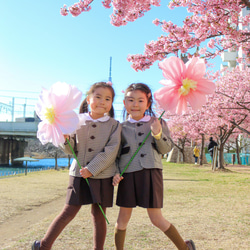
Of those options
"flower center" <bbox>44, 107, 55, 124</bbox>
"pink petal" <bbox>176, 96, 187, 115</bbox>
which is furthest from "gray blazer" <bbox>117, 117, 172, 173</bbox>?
"flower center" <bbox>44, 107, 55, 124</bbox>

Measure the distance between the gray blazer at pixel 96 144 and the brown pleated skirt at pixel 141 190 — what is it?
0.17 metres

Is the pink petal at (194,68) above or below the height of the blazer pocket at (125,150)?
above

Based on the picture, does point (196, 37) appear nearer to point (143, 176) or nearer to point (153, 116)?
point (153, 116)

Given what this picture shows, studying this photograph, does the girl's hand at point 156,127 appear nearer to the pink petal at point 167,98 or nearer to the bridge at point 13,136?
the pink petal at point 167,98

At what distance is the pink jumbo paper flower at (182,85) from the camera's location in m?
2.28

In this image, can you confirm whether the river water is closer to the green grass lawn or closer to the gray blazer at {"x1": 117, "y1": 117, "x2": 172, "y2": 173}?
the green grass lawn

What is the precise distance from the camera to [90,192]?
231cm

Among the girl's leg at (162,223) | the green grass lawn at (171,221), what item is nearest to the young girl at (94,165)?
the girl's leg at (162,223)

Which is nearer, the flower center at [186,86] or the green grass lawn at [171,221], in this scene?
the flower center at [186,86]

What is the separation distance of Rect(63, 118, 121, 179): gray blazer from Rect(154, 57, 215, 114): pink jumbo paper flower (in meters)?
0.49

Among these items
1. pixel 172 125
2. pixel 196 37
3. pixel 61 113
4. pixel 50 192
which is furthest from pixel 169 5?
pixel 172 125

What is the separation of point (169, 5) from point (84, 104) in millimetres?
3978

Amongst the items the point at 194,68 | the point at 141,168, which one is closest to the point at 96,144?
the point at 141,168

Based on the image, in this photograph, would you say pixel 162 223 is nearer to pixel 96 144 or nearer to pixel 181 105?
Answer: pixel 96 144
